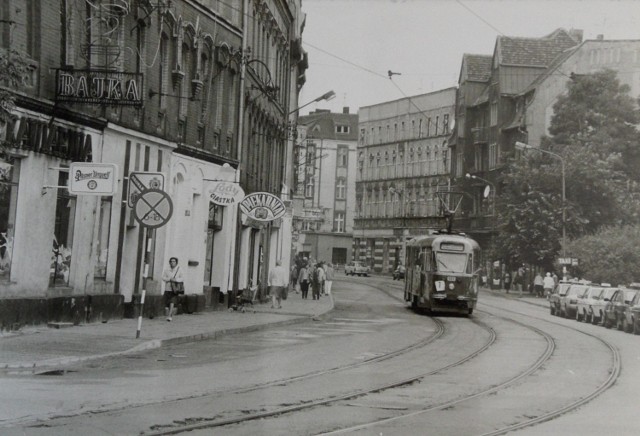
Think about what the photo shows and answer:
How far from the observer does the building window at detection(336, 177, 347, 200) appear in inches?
3277

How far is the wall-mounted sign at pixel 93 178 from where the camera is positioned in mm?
22312

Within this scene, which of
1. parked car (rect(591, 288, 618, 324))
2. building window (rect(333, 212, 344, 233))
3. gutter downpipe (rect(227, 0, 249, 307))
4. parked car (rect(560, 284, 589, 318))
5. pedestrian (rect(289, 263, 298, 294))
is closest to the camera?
gutter downpipe (rect(227, 0, 249, 307))

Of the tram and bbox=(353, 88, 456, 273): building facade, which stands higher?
bbox=(353, 88, 456, 273): building facade

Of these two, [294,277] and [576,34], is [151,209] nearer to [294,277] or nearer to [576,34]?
[294,277]

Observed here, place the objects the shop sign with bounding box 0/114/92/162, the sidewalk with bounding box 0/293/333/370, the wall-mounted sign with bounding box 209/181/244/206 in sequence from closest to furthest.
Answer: the sidewalk with bounding box 0/293/333/370 → the shop sign with bounding box 0/114/92/162 → the wall-mounted sign with bounding box 209/181/244/206

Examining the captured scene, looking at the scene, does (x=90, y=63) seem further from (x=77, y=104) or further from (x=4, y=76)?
(x=4, y=76)

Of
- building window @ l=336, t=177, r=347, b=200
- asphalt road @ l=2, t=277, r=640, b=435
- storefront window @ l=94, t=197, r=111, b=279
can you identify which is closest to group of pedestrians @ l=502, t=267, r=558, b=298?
building window @ l=336, t=177, r=347, b=200

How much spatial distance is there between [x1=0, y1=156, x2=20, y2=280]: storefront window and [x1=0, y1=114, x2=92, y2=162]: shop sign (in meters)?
0.47

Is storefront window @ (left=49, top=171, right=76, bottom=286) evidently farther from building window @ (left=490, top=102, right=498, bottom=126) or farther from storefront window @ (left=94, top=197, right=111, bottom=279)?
building window @ (left=490, top=102, right=498, bottom=126)

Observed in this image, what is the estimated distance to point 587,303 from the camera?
42.1 meters

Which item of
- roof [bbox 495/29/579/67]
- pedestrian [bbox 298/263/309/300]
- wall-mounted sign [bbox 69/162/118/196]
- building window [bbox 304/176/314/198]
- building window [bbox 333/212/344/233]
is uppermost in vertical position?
roof [bbox 495/29/579/67]

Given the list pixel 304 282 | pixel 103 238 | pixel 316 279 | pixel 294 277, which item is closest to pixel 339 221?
pixel 294 277

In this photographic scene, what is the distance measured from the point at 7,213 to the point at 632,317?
21.4 m

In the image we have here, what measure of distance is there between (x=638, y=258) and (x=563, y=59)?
30909 mm
